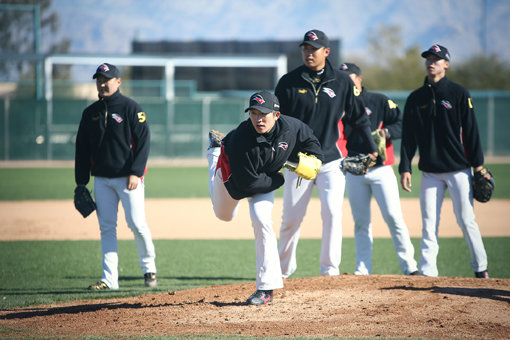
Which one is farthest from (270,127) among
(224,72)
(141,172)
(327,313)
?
(224,72)

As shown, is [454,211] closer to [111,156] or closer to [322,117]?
[322,117]

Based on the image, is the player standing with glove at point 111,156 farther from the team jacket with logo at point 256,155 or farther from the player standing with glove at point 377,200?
the player standing with glove at point 377,200

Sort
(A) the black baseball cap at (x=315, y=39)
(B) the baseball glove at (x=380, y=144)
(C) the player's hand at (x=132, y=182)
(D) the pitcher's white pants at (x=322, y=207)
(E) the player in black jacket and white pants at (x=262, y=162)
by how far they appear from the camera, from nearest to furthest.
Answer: (E) the player in black jacket and white pants at (x=262, y=162), (A) the black baseball cap at (x=315, y=39), (D) the pitcher's white pants at (x=322, y=207), (C) the player's hand at (x=132, y=182), (B) the baseball glove at (x=380, y=144)

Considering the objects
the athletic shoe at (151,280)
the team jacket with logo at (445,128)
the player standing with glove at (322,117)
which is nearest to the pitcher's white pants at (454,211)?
the team jacket with logo at (445,128)

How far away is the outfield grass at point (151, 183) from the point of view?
15641mm

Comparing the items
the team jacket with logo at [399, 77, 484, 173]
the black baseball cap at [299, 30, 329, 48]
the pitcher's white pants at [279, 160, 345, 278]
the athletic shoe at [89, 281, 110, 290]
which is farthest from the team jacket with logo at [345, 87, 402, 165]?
the athletic shoe at [89, 281, 110, 290]

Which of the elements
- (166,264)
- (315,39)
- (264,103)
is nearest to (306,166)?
(264,103)

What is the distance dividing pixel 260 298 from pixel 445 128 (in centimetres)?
269

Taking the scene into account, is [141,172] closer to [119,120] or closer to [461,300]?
[119,120]

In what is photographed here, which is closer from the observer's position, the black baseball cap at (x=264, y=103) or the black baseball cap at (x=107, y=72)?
the black baseball cap at (x=264, y=103)

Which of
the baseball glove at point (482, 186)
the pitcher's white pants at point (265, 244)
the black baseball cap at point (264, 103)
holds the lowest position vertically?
the pitcher's white pants at point (265, 244)

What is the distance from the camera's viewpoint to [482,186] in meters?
6.40

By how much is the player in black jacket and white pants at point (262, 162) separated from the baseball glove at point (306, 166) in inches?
3.4

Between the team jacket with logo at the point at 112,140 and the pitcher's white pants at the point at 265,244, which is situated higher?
the team jacket with logo at the point at 112,140
